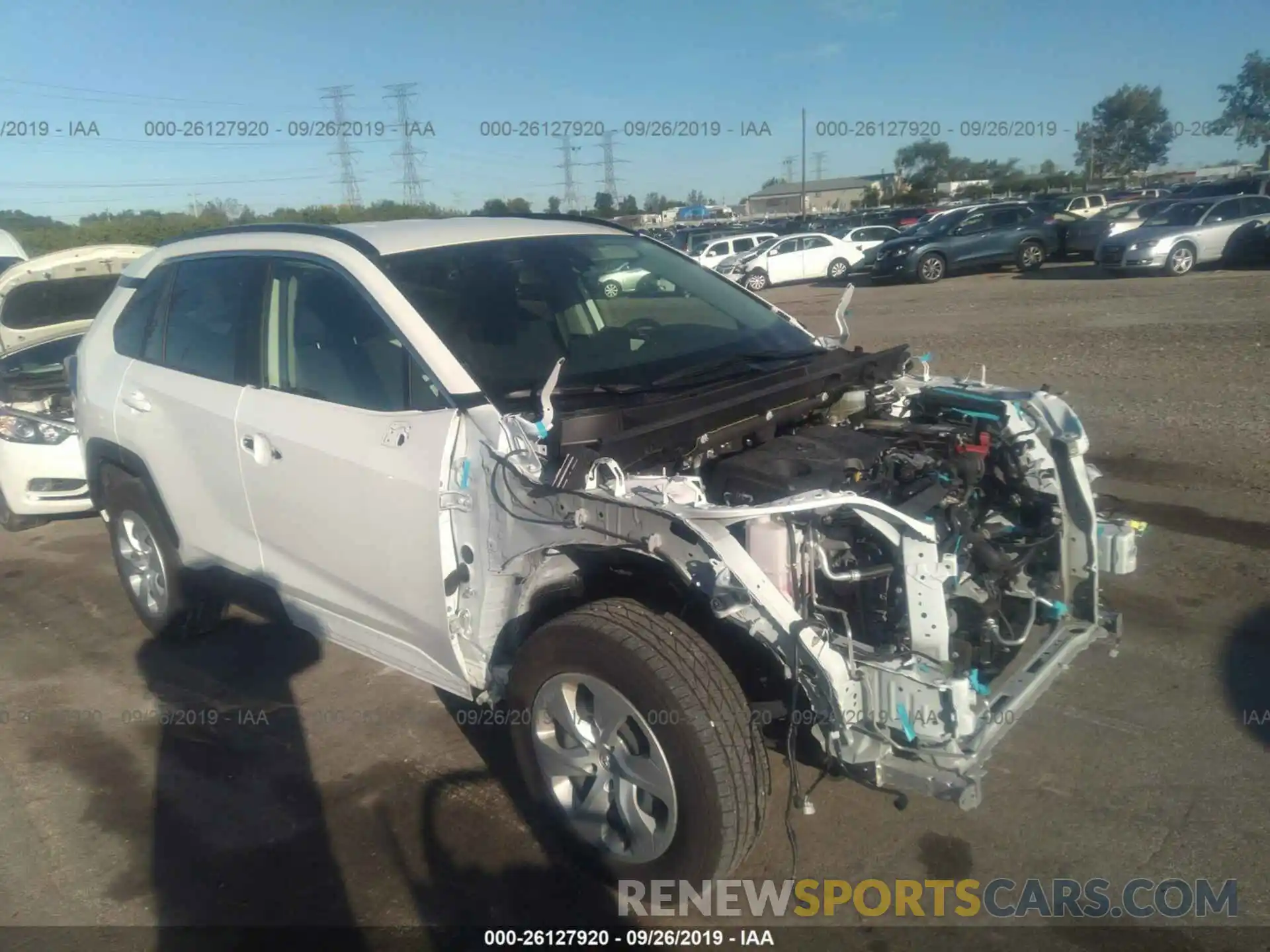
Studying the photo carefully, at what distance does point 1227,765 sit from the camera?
3.31 m

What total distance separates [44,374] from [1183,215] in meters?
20.3

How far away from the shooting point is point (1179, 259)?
18.2 m

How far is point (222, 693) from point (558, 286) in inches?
96.9

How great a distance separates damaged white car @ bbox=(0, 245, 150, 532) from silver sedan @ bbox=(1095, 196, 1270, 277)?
17.7 meters

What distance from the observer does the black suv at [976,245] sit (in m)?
21.8

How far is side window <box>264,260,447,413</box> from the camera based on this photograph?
3.23 meters

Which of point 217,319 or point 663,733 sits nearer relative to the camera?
point 663,733

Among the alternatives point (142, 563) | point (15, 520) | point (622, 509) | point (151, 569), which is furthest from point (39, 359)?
point (622, 509)

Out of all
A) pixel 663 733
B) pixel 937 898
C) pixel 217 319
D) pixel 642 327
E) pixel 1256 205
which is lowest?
pixel 937 898

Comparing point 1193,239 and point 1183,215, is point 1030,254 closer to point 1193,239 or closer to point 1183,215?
point 1183,215

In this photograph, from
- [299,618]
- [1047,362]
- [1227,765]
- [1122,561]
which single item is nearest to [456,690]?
[299,618]

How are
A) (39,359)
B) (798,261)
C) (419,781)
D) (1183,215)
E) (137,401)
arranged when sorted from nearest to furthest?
(419,781)
(137,401)
(39,359)
(1183,215)
(798,261)

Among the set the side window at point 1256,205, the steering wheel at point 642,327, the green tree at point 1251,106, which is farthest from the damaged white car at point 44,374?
the green tree at point 1251,106

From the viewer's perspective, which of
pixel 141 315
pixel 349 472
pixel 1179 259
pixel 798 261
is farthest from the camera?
pixel 798 261
